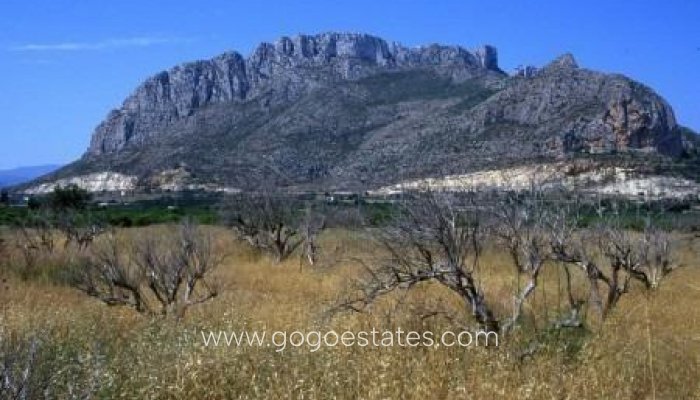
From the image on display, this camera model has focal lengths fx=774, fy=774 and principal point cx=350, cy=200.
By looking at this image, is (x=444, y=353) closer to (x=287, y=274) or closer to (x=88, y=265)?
(x=88, y=265)

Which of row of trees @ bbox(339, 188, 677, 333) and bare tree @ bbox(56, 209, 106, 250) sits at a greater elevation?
row of trees @ bbox(339, 188, 677, 333)

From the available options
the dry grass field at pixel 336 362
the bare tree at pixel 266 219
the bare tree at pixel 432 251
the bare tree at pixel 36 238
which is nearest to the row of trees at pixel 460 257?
the bare tree at pixel 432 251

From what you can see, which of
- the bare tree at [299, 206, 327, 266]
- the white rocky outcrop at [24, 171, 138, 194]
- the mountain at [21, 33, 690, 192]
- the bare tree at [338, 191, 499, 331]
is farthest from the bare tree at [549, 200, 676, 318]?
the white rocky outcrop at [24, 171, 138, 194]

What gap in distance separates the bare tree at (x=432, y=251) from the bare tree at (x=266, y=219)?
1775 centimetres

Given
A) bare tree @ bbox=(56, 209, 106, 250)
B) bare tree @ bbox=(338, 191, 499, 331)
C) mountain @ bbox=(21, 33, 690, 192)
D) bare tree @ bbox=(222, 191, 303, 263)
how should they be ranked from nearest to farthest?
bare tree @ bbox=(338, 191, 499, 331), bare tree @ bbox=(56, 209, 106, 250), bare tree @ bbox=(222, 191, 303, 263), mountain @ bbox=(21, 33, 690, 192)

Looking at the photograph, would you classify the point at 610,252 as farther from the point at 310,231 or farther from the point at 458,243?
the point at 310,231

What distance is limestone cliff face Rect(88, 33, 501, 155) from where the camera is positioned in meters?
117

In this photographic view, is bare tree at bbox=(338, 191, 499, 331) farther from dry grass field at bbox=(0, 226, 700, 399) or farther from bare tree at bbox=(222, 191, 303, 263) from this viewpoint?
bare tree at bbox=(222, 191, 303, 263)

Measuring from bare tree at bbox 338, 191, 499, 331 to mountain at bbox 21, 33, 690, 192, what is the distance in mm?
2178

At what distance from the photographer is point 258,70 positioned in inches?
5113

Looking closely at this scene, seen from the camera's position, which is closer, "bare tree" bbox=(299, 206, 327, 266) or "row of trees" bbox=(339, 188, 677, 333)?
"row of trees" bbox=(339, 188, 677, 333)

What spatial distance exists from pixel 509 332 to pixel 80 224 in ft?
79.0

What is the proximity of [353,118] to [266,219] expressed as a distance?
214 ft

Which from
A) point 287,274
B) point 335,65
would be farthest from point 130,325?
point 335,65
